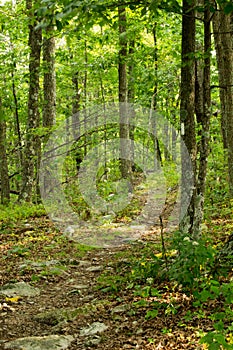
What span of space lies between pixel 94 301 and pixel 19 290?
1.22m

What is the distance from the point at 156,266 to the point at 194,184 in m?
1.47

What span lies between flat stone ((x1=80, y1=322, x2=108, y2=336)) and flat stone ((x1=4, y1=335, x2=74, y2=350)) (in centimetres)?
18

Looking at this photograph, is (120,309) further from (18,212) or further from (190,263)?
(18,212)

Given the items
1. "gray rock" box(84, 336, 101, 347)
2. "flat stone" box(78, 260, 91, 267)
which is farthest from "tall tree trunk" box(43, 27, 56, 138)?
"gray rock" box(84, 336, 101, 347)

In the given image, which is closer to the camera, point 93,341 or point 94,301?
point 93,341

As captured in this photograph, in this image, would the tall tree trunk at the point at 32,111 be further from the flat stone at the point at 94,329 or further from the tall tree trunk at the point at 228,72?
the flat stone at the point at 94,329

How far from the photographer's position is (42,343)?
4.16 metres

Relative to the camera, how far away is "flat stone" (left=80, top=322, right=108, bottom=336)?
4473 mm

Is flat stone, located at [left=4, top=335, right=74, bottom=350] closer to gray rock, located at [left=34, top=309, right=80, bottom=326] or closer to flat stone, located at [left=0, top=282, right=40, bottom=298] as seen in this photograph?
gray rock, located at [left=34, top=309, right=80, bottom=326]

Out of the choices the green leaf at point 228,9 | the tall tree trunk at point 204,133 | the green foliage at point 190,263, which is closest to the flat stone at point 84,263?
the tall tree trunk at point 204,133

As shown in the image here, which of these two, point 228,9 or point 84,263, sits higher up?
point 228,9

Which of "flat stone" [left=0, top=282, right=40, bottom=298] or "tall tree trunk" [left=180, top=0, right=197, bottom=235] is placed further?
"tall tree trunk" [left=180, top=0, right=197, bottom=235]

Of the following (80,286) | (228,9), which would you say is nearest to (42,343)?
(80,286)

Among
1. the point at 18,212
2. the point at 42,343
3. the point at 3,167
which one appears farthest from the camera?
the point at 3,167
